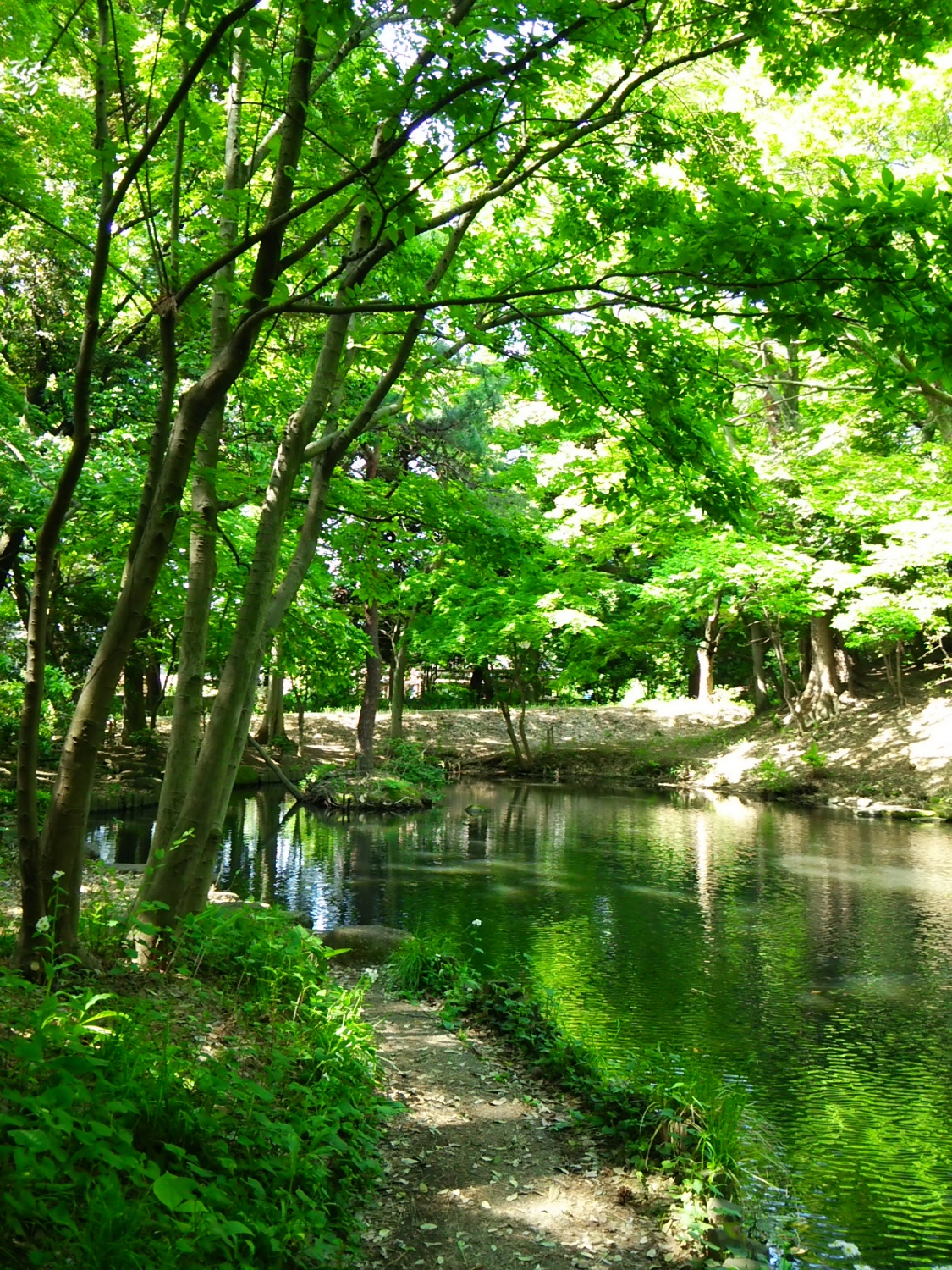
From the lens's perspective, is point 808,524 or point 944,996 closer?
point 944,996

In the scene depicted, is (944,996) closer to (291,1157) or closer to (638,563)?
(291,1157)

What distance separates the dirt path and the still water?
79cm

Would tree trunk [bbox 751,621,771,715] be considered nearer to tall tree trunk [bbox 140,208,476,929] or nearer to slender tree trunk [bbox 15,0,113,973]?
tall tree trunk [bbox 140,208,476,929]

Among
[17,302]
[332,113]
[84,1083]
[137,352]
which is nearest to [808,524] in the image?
[137,352]

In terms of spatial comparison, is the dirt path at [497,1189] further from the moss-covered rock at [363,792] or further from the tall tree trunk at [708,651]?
the tall tree trunk at [708,651]

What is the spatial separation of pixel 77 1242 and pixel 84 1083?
0.70 meters

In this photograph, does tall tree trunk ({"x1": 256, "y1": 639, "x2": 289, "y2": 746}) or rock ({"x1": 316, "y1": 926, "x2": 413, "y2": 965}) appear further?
tall tree trunk ({"x1": 256, "y1": 639, "x2": 289, "y2": 746})

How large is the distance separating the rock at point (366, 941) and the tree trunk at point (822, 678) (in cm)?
1679

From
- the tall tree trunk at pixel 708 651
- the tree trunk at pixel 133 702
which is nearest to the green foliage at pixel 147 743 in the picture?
the tree trunk at pixel 133 702

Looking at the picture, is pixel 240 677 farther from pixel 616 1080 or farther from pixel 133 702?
pixel 133 702

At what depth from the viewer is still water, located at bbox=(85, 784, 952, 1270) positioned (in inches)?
178

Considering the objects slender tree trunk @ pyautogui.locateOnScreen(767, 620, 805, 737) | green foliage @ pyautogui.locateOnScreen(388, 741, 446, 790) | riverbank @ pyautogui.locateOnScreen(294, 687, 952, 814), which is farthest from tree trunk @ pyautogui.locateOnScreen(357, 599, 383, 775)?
slender tree trunk @ pyautogui.locateOnScreen(767, 620, 805, 737)

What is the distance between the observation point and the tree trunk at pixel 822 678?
22031mm

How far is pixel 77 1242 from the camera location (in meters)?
2.14
